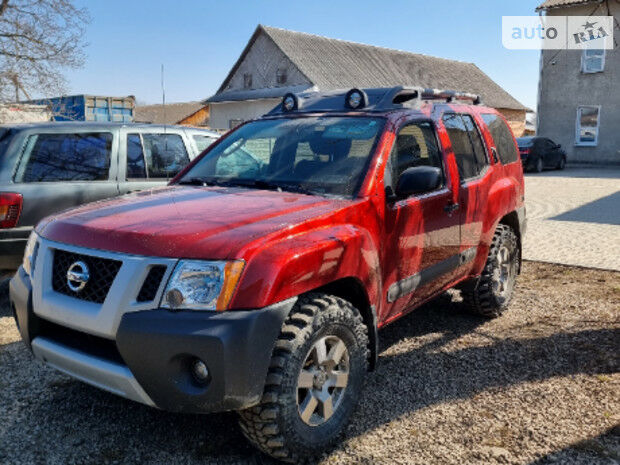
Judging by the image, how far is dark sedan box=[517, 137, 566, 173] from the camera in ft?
72.8

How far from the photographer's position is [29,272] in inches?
120

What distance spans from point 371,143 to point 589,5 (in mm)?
25599

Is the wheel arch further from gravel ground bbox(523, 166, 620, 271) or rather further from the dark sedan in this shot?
the dark sedan

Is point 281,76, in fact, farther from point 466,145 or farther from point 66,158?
point 466,145

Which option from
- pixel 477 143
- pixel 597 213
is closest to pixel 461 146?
pixel 477 143

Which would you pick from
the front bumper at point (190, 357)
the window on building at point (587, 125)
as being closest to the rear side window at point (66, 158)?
the front bumper at point (190, 357)

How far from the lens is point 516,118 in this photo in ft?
136

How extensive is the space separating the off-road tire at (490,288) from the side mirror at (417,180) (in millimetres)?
1769

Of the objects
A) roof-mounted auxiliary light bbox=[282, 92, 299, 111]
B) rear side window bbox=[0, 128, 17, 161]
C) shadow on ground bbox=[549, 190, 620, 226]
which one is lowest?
shadow on ground bbox=[549, 190, 620, 226]

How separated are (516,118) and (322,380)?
42.6 m

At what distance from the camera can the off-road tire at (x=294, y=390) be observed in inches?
99.7

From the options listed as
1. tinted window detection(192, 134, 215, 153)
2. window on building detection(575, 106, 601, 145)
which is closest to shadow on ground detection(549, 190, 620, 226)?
tinted window detection(192, 134, 215, 153)

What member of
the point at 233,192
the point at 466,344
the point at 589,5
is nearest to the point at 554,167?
the point at 589,5

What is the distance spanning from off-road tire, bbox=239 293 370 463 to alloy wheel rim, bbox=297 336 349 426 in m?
0.04
